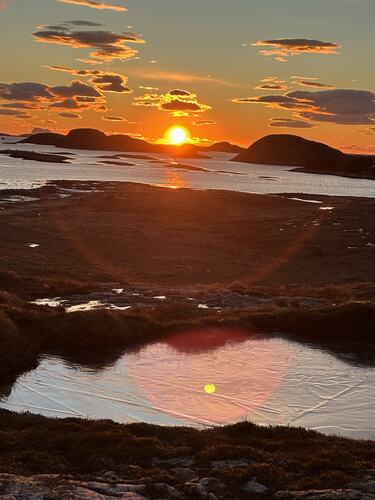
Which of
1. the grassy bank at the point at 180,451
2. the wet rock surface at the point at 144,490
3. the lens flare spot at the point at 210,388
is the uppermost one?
the wet rock surface at the point at 144,490

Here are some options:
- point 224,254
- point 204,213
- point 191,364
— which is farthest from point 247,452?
point 204,213

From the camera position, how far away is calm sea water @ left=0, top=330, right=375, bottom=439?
65.8ft

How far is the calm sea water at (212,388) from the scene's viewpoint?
20.0 metres

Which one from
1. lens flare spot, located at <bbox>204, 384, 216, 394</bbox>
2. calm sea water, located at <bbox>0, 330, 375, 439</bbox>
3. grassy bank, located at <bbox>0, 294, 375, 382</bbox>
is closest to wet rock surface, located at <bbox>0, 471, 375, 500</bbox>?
calm sea water, located at <bbox>0, 330, 375, 439</bbox>

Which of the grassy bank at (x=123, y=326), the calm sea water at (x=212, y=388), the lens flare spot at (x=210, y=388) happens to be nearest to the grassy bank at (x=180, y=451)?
the calm sea water at (x=212, y=388)

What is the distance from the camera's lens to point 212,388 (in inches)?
889

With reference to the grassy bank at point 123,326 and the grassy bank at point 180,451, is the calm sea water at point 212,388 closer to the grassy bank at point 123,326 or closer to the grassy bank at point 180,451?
the grassy bank at point 123,326

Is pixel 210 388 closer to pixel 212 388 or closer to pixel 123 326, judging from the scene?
pixel 212 388

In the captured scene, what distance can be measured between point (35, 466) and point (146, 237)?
51694 mm

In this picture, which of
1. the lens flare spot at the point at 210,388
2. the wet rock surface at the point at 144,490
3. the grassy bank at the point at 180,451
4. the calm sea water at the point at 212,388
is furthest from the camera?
the lens flare spot at the point at 210,388

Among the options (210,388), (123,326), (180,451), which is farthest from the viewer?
(123,326)

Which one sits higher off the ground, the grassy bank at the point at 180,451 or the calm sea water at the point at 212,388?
the grassy bank at the point at 180,451

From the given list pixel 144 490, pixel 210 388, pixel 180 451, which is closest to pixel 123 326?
pixel 210 388

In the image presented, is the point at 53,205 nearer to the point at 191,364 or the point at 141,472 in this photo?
the point at 191,364
